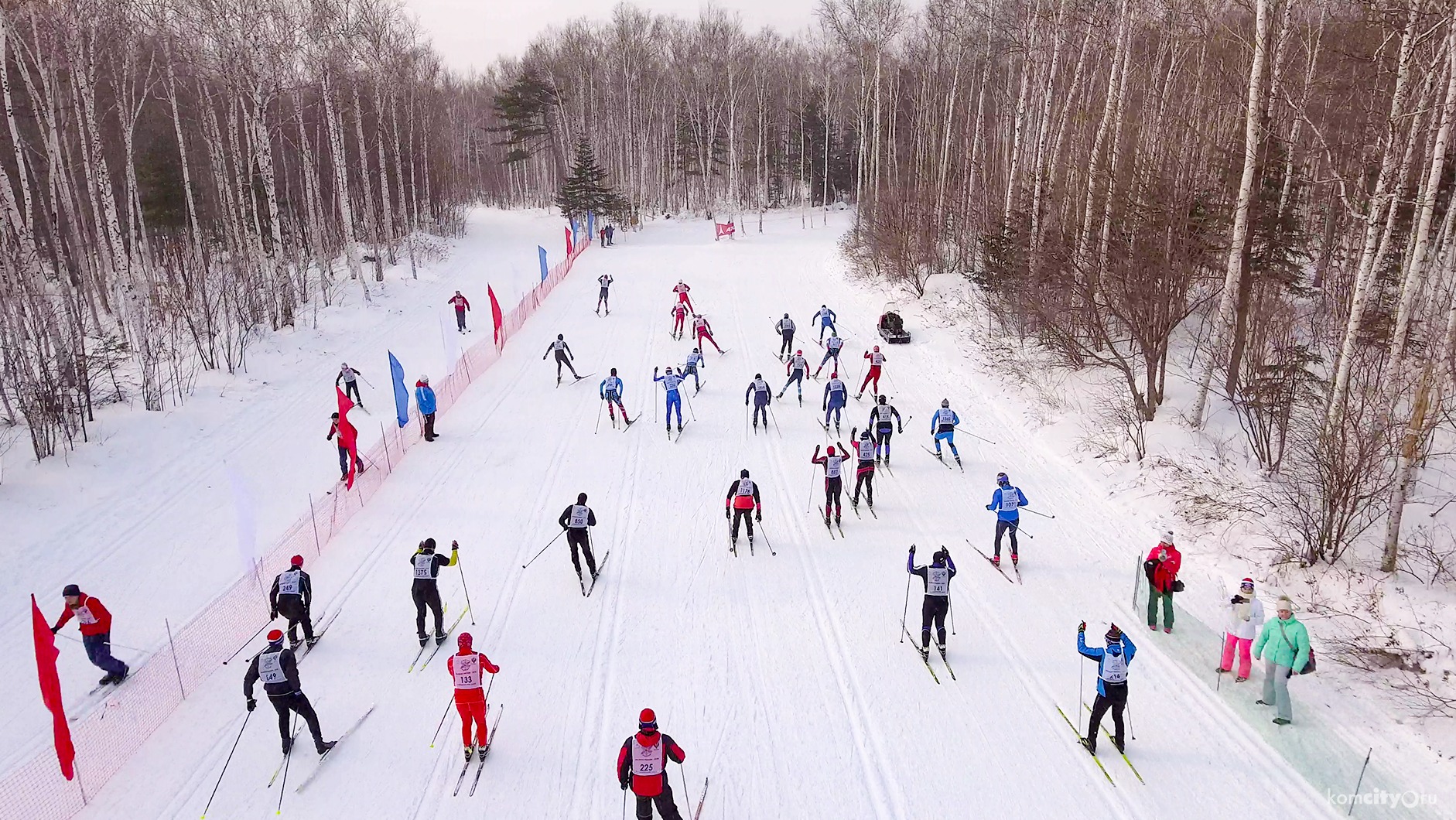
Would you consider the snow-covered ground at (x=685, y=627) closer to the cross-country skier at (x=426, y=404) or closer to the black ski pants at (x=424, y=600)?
the black ski pants at (x=424, y=600)

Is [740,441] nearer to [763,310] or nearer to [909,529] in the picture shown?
[909,529]

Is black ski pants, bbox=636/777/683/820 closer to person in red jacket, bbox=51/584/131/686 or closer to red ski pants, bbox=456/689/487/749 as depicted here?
red ski pants, bbox=456/689/487/749

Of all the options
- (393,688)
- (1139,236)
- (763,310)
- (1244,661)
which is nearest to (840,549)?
(1244,661)

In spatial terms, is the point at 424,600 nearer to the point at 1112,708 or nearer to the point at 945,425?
the point at 1112,708

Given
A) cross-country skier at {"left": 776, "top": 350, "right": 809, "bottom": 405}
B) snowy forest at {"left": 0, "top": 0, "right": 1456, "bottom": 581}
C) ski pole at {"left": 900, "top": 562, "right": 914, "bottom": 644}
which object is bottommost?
ski pole at {"left": 900, "top": 562, "right": 914, "bottom": 644}

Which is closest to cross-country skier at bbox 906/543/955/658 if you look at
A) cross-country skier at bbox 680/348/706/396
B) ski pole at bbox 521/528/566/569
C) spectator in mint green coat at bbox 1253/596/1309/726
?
spectator in mint green coat at bbox 1253/596/1309/726

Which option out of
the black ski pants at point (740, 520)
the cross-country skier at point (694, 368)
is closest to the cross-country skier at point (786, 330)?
the cross-country skier at point (694, 368)
